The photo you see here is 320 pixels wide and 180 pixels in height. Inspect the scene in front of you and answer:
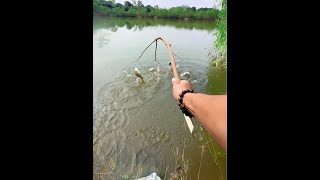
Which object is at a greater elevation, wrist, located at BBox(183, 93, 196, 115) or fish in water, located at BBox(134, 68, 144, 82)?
fish in water, located at BBox(134, 68, 144, 82)

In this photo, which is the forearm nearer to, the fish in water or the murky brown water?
the murky brown water

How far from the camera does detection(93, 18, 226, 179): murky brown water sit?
39.0 inches

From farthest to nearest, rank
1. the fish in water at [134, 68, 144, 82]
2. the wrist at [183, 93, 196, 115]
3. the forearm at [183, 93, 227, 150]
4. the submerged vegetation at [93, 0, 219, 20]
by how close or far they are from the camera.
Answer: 1. the fish in water at [134, 68, 144, 82]
2. the submerged vegetation at [93, 0, 219, 20]
3. the wrist at [183, 93, 196, 115]
4. the forearm at [183, 93, 227, 150]

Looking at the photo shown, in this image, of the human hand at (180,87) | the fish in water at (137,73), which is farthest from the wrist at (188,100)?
the fish in water at (137,73)

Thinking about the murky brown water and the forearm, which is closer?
the forearm

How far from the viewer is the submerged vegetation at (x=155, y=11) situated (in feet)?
2.93

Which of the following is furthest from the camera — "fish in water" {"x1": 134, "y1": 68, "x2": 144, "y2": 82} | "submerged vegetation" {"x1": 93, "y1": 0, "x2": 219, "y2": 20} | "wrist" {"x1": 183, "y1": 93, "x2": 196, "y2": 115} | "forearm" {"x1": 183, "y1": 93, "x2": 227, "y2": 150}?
"fish in water" {"x1": 134, "y1": 68, "x2": 144, "y2": 82}

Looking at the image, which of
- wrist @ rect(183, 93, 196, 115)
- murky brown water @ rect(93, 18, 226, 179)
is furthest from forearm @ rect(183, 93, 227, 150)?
murky brown water @ rect(93, 18, 226, 179)

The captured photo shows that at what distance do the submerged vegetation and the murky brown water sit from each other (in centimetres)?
4

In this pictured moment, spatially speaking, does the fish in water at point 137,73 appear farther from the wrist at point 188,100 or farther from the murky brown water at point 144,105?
the wrist at point 188,100

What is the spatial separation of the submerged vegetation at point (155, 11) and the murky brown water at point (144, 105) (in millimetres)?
43
